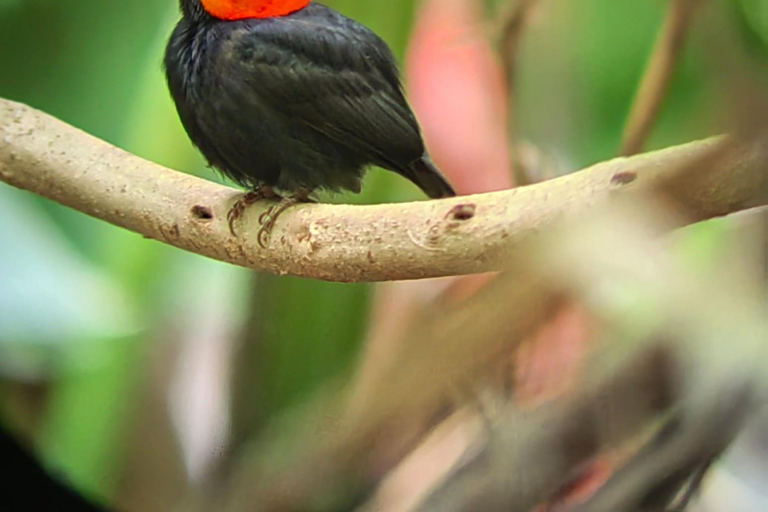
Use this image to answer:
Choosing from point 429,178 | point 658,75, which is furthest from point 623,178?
point 429,178

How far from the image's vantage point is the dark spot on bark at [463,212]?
687mm

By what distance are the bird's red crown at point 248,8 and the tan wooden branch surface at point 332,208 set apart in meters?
0.20

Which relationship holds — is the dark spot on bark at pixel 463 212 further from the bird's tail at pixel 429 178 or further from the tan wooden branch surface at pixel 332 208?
the bird's tail at pixel 429 178

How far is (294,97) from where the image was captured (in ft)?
2.78

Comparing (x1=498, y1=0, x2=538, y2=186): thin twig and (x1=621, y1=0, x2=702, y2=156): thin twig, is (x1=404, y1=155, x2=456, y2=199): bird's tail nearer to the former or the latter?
(x1=498, y1=0, x2=538, y2=186): thin twig

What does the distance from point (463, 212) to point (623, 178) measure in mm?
146

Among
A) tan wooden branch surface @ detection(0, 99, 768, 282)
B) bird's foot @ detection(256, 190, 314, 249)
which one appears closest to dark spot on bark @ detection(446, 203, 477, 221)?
tan wooden branch surface @ detection(0, 99, 768, 282)

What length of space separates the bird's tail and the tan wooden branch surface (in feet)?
0.24

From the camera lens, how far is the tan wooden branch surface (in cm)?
61

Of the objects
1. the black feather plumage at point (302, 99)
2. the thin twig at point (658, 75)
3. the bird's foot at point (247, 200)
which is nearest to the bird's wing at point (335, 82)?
the black feather plumage at point (302, 99)

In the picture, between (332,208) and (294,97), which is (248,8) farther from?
(332,208)

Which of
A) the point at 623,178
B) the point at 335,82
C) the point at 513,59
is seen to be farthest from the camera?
the point at 335,82

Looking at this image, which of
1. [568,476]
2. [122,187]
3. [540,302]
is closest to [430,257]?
[540,302]

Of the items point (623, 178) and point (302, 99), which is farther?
point (302, 99)
